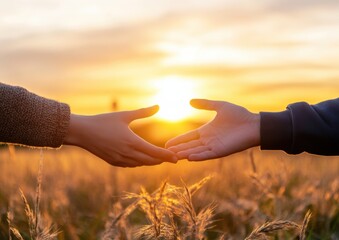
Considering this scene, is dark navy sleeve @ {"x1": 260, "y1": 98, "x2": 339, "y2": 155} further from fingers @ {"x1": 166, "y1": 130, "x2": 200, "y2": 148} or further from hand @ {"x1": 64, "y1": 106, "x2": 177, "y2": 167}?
hand @ {"x1": 64, "y1": 106, "x2": 177, "y2": 167}

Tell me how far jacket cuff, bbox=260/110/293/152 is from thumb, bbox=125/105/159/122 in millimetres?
554

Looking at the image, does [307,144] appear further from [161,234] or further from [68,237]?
[68,237]

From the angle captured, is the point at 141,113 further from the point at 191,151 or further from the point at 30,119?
the point at 30,119

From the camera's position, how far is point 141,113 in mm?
3596

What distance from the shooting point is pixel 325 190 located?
568 centimetres

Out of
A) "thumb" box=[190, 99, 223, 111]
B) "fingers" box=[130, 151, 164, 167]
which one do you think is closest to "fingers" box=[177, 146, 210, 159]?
"fingers" box=[130, 151, 164, 167]

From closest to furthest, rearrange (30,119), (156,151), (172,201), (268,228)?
Result: (268,228), (172,201), (30,119), (156,151)

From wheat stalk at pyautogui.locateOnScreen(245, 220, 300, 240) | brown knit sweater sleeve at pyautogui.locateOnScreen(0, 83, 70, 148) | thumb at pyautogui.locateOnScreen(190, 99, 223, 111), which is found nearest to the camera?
wheat stalk at pyautogui.locateOnScreen(245, 220, 300, 240)

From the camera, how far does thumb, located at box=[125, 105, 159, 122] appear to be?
141 inches

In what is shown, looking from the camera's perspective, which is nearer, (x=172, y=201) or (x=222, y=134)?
(x=172, y=201)

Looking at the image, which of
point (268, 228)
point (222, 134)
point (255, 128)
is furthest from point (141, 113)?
point (268, 228)

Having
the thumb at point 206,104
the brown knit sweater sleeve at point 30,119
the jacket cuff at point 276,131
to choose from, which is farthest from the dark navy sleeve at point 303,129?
the brown knit sweater sleeve at point 30,119

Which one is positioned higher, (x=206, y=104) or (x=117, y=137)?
(x=206, y=104)

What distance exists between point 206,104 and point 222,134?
0.58 feet
